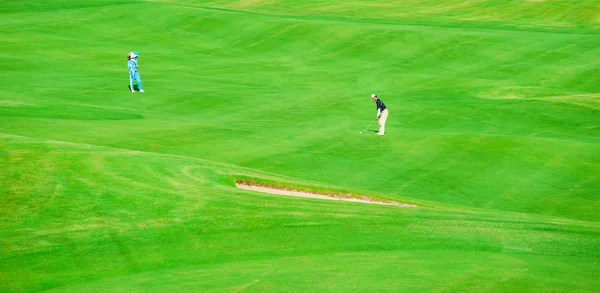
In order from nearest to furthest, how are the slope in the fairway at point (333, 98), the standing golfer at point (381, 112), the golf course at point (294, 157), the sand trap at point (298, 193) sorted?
the golf course at point (294, 157), the sand trap at point (298, 193), the slope in the fairway at point (333, 98), the standing golfer at point (381, 112)

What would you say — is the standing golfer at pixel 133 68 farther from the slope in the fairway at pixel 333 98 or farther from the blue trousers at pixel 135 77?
the slope in the fairway at pixel 333 98

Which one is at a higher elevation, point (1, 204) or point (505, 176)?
point (1, 204)

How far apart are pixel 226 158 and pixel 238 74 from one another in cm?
2196

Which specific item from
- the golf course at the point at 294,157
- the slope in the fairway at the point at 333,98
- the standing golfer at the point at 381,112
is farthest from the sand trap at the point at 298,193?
the standing golfer at the point at 381,112

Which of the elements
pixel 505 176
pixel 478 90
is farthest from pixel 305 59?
pixel 505 176

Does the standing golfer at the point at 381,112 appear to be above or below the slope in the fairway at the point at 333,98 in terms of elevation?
above

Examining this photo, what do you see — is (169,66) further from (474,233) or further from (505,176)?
(474,233)

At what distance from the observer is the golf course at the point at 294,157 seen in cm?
1644

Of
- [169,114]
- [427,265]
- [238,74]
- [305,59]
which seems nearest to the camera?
[427,265]

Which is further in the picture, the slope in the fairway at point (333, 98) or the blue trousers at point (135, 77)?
the blue trousers at point (135, 77)

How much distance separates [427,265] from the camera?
639 inches

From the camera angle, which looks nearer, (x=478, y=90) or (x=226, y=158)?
(x=226, y=158)

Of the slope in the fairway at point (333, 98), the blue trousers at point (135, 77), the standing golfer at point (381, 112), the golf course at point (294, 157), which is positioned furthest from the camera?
the blue trousers at point (135, 77)

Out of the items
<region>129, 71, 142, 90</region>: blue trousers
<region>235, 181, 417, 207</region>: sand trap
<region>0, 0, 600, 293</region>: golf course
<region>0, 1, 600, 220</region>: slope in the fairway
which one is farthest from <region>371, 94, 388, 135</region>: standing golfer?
<region>129, 71, 142, 90</region>: blue trousers
